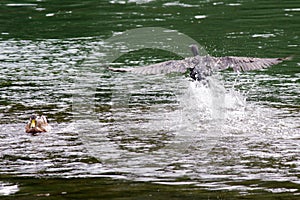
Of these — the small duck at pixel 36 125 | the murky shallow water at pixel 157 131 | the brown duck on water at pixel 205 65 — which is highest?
the brown duck on water at pixel 205 65

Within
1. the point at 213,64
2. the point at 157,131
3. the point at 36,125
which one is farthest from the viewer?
the point at 213,64

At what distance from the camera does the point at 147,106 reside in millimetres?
14617

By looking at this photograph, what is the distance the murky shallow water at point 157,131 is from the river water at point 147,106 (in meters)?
0.02

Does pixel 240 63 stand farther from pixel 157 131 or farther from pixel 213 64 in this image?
pixel 157 131

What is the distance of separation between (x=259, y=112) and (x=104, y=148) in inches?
138

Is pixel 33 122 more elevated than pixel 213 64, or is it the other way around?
pixel 213 64

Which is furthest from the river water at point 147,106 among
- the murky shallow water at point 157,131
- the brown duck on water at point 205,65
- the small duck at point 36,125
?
the brown duck on water at point 205,65

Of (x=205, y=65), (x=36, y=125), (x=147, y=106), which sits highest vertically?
(x=205, y=65)

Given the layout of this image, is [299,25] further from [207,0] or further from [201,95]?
[201,95]

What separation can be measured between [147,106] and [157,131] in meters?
2.02

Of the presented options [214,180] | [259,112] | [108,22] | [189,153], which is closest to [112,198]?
[214,180]

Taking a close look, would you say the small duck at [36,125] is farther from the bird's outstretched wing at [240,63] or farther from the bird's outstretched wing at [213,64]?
the bird's outstretched wing at [240,63]

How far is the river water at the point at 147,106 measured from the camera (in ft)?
32.4

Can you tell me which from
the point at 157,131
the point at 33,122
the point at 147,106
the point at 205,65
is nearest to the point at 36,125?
the point at 33,122
